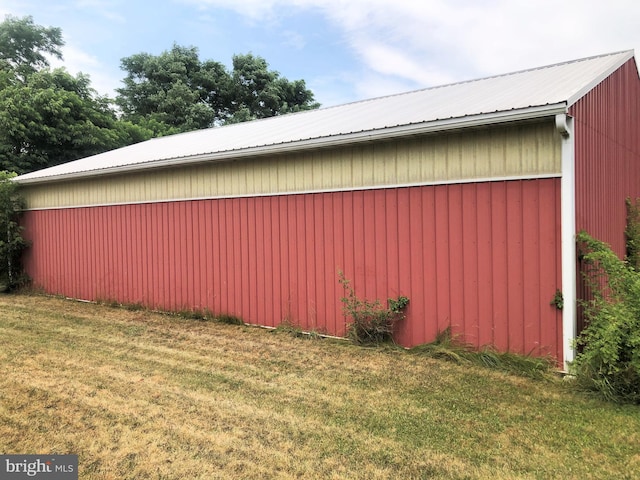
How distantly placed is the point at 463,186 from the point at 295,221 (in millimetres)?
2572

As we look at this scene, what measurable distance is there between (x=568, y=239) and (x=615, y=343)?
45.5 inches

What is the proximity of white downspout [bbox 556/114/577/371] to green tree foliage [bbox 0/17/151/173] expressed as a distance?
19909 mm

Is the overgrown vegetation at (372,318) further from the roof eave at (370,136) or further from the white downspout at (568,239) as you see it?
the roof eave at (370,136)

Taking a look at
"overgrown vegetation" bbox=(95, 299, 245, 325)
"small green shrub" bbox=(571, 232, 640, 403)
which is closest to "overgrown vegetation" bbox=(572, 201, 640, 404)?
"small green shrub" bbox=(571, 232, 640, 403)

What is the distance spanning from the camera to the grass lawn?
3000 mm

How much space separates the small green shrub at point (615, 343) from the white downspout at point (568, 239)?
20 centimetres

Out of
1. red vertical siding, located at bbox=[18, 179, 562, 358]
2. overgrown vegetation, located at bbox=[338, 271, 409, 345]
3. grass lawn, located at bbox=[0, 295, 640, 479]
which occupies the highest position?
red vertical siding, located at bbox=[18, 179, 562, 358]

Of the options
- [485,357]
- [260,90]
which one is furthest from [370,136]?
[260,90]

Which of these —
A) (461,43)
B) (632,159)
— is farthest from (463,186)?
(461,43)

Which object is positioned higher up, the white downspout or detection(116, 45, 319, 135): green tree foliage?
detection(116, 45, 319, 135): green tree foliage

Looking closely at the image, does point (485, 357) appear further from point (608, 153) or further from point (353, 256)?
point (608, 153)

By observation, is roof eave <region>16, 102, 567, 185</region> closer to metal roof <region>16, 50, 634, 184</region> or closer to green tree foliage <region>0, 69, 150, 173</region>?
metal roof <region>16, 50, 634, 184</region>

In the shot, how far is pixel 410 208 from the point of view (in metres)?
5.79

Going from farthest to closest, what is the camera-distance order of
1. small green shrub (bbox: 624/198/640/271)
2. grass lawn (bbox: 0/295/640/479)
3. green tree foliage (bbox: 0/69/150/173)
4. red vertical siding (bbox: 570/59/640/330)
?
green tree foliage (bbox: 0/69/150/173)
small green shrub (bbox: 624/198/640/271)
red vertical siding (bbox: 570/59/640/330)
grass lawn (bbox: 0/295/640/479)
